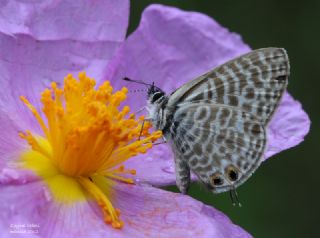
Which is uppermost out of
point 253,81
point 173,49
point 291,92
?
point 253,81

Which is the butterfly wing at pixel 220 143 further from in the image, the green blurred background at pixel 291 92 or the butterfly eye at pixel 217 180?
the green blurred background at pixel 291 92

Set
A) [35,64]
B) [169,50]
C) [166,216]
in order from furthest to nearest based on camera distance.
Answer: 1. [169,50]
2. [35,64]
3. [166,216]

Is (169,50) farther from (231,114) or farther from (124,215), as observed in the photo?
(124,215)

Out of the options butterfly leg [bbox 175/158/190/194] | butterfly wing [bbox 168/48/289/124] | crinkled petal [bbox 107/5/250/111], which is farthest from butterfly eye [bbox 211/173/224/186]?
crinkled petal [bbox 107/5/250/111]

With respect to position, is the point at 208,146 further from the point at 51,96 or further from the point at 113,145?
the point at 51,96

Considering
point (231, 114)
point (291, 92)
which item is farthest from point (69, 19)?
point (291, 92)

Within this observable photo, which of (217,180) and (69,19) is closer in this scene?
(217,180)

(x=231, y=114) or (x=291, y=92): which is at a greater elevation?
(x=231, y=114)

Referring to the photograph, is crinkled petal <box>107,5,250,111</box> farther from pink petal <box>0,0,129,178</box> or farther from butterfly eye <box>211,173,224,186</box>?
butterfly eye <box>211,173,224,186</box>
